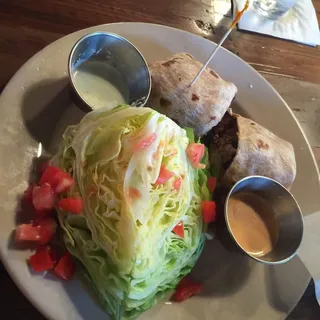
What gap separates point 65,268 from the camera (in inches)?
Answer: 59.6

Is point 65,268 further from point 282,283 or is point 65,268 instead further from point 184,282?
point 282,283

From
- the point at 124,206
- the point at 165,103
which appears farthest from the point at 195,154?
the point at 124,206

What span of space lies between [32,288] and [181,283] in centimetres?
53

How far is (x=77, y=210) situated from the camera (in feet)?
4.96

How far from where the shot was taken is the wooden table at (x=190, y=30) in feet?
6.34

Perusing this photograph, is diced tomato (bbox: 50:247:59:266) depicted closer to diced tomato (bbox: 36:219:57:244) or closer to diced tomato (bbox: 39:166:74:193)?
diced tomato (bbox: 36:219:57:244)

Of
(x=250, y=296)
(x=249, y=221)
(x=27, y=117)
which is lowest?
(x=250, y=296)

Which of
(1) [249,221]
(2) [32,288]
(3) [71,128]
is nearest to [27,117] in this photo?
(3) [71,128]

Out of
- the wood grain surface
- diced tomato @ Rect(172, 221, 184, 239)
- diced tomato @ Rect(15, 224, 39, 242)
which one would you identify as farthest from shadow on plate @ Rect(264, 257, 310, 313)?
the wood grain surface

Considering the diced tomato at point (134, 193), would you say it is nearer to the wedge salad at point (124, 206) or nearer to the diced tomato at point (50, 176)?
the wedge salad at point (124, 206)

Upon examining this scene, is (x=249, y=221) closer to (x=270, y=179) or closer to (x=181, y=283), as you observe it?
(x=270, y=179)

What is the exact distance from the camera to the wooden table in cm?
193

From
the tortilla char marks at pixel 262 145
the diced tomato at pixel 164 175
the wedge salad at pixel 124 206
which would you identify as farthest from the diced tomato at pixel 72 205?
the tortilla char marks at pixel 262 145

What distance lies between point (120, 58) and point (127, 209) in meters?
0.76
